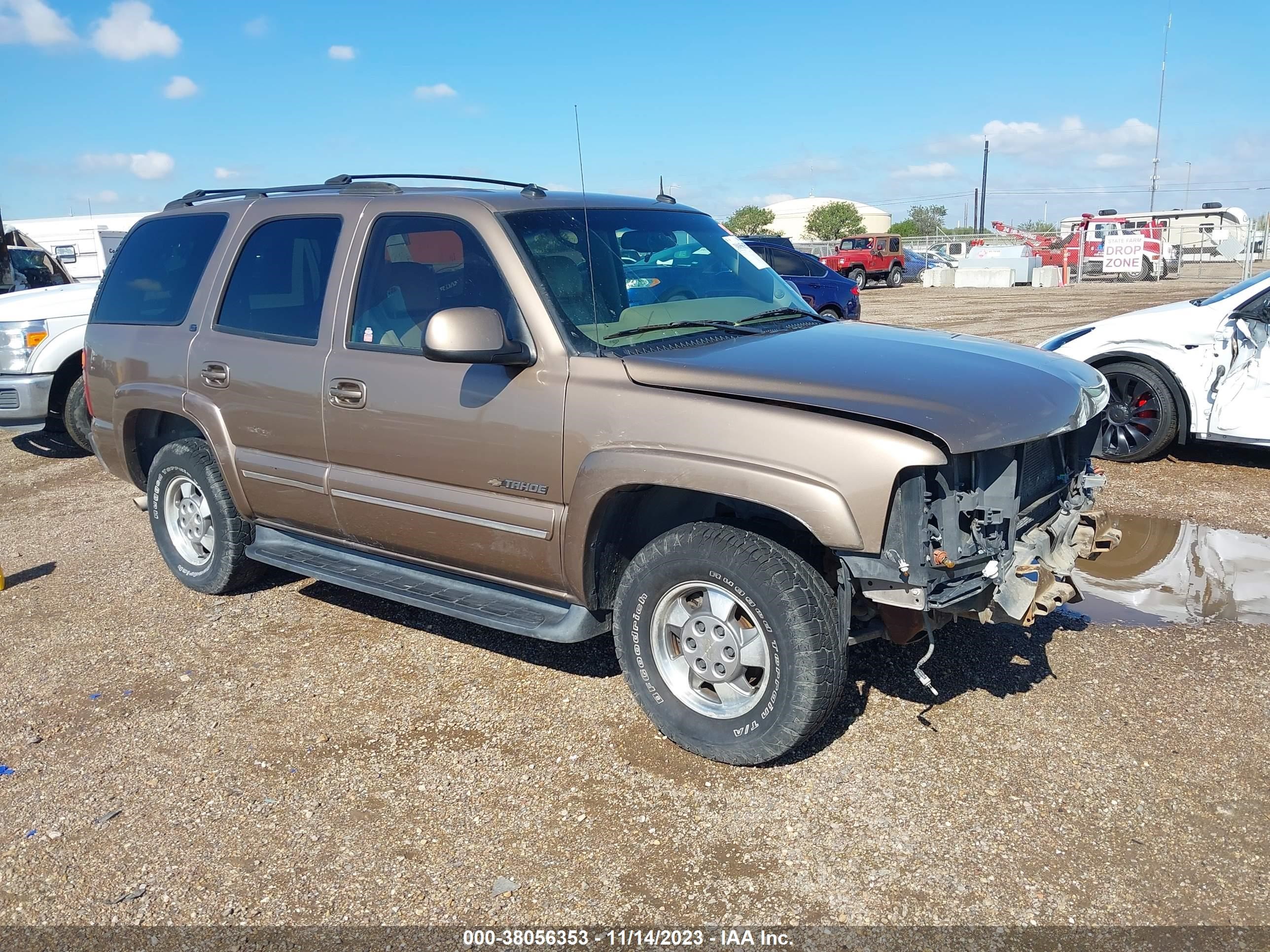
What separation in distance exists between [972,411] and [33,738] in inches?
148

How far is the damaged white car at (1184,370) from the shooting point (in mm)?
7012

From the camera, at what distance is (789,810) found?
3.33 m

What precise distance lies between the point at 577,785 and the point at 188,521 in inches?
121

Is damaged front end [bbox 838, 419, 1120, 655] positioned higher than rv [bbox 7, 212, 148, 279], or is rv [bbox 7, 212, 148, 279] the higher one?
rv [bbox 7, 212, 148, 279]

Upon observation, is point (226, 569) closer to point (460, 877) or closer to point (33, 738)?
point (33, 738)

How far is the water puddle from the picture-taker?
488 centimetres

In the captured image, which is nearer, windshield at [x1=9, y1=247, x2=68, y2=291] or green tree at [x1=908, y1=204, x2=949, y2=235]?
windshield at [x1=9, y1=247, x2=68, y2=291]

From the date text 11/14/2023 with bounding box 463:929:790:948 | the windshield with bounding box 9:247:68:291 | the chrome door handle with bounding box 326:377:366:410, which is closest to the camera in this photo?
the date text 11/14/2023 with bounding box 463:929:790:948

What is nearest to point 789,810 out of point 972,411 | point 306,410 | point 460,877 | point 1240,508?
point 460,877

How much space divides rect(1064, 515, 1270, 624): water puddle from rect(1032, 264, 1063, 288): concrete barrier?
31.9 m

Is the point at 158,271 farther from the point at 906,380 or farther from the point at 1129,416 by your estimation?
the point at 1129,416

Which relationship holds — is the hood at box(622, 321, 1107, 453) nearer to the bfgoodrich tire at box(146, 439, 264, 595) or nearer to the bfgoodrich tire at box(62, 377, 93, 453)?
the bfgoodrich tire at box(146, 439, 264, 595)

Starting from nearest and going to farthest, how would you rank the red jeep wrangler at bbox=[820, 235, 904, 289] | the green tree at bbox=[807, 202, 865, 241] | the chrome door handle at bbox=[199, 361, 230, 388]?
the chrome door handle at bbox=[199, 361, 230, 388]
the red jeep wrangler at bbox=[820, 235, 904, 289]
the green tree at bbox=[807, 202, 865, 241]

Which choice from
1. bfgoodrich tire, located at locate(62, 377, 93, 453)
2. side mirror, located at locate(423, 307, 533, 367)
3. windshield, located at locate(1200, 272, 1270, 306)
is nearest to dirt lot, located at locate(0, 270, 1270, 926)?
side mirror, located at locate(423, 307, 533, 367)
